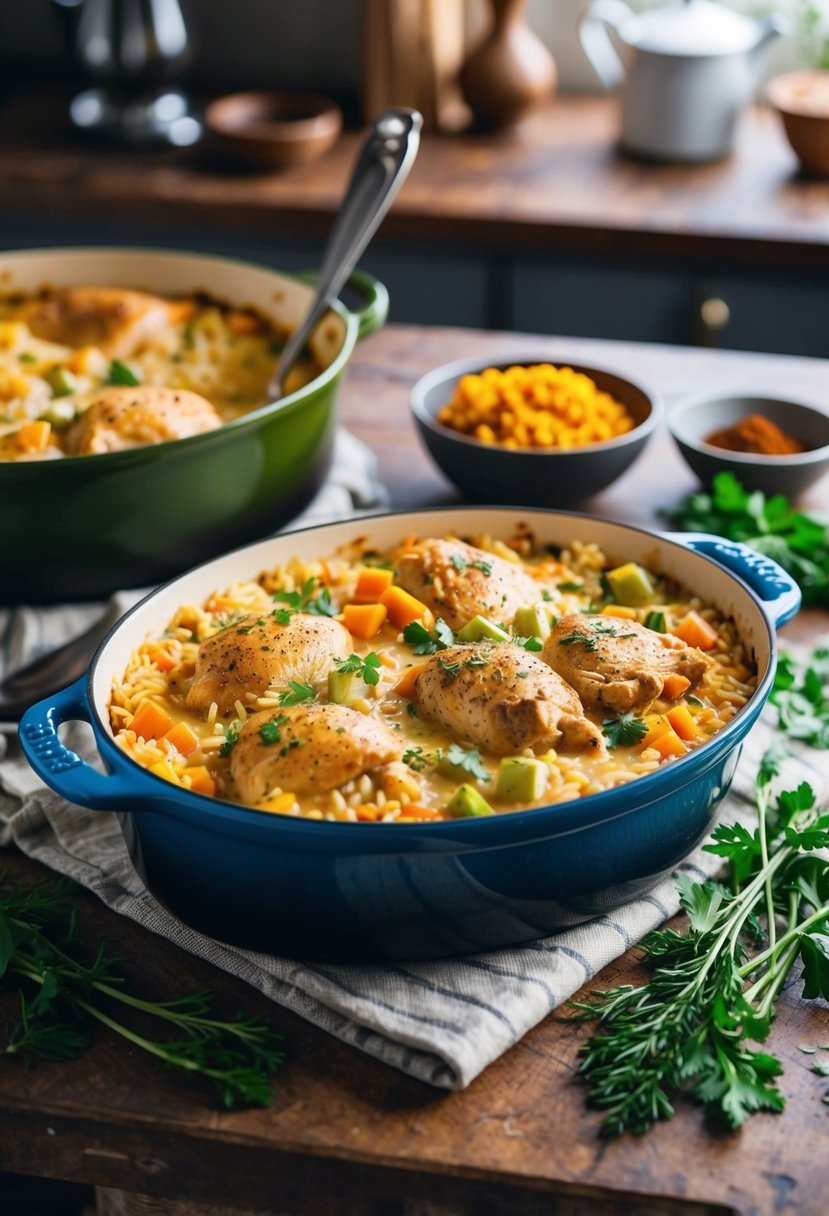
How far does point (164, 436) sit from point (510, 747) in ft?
3.81

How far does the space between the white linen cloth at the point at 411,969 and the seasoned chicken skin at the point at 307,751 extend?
0.69ft

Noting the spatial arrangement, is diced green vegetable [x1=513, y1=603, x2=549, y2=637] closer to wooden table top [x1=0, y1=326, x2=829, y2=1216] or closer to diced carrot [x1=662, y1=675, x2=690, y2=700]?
diced carrot [x1=662, y1=675, x2=690, y2=700]

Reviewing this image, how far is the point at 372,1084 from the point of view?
1820 mm

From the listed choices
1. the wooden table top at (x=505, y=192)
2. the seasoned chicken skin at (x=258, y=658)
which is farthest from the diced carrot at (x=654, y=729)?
the wooden table top at (x=505, y=192)

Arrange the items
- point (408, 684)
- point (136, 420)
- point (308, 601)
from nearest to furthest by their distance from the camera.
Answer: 1. point (408, 684)
2. point (308, 601)
3. point (136, 420)

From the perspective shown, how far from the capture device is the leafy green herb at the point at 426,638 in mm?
2275

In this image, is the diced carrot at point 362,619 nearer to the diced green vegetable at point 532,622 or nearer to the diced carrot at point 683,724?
the diced green vegetable at point 532,622

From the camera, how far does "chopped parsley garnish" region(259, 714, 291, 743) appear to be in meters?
1.94

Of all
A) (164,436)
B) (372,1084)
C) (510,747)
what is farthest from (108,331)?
(372,1084)

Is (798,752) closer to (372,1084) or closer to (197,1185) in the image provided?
(372,1084)

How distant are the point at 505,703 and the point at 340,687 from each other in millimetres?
279

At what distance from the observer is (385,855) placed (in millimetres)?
1736

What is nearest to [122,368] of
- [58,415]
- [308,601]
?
[58,415]

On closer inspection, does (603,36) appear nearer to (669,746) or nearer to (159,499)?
(159,499)
